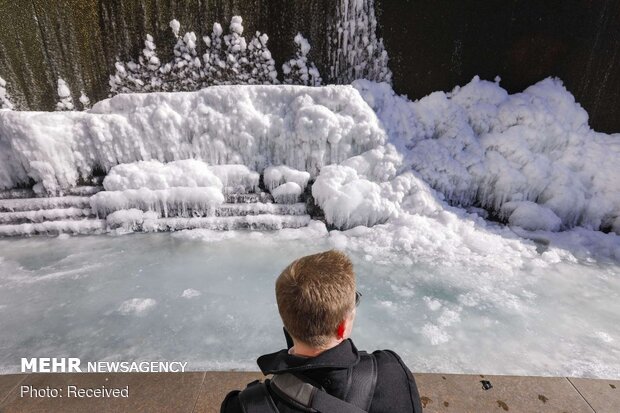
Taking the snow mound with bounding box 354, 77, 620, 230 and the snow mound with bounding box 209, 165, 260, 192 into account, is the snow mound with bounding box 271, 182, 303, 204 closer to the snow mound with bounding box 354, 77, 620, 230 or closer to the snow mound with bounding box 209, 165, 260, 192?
the snow mound with bounding box 209, 165, 260, 192

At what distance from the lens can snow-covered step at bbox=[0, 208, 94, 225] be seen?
5527mm

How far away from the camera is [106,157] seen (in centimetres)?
575

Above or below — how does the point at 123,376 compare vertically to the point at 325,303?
below

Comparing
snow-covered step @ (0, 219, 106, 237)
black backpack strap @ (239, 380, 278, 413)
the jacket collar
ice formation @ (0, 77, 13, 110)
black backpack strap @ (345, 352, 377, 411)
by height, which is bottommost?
snow-covered step @ (0, 219, 106, 237)

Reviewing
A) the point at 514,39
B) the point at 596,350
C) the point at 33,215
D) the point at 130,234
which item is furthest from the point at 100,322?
the point at 514,39

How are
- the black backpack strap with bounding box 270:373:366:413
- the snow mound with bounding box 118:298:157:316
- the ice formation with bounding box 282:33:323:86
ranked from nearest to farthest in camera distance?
the black backpack strap with bounding box 270:373:366:413 < the snow mound with bounding box 118:298:157:316 < the ice formation with bounding box 282:33:323:86

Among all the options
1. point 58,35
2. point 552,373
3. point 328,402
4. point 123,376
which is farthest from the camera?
point 58,35

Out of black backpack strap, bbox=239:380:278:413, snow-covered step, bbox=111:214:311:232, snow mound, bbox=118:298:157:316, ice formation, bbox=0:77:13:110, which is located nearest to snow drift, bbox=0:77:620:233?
snow-covered step, bbox=111:214:311:232

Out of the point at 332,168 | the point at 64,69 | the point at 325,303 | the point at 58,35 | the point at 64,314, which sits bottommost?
the point at 64,314

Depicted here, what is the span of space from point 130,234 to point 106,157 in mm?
1372

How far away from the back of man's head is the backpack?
13 cm

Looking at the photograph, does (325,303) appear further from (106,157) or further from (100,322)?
(106,157)

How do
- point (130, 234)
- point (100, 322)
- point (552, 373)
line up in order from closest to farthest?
point (552, 373), point (100, 322), point (130, 234)

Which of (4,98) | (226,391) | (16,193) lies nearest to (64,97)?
(4,98)
